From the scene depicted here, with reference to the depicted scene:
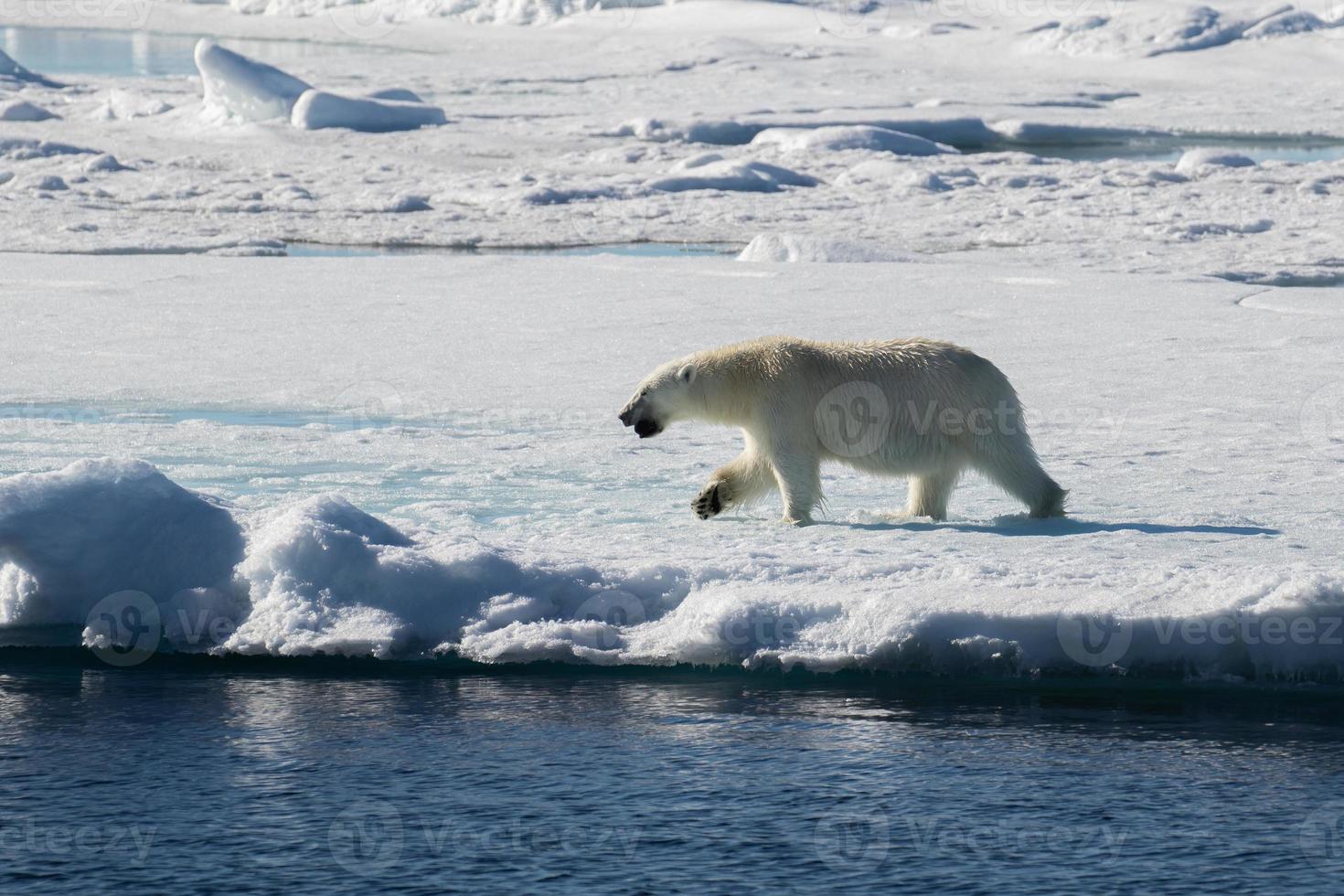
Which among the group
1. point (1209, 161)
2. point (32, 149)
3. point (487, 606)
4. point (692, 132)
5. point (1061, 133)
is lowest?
point (487, 606)

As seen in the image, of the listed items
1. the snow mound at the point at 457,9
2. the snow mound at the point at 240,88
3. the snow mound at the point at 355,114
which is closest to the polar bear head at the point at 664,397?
the snow mound at the point at 355,114

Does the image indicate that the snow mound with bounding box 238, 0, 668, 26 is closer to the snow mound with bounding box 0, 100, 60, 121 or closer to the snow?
the snow

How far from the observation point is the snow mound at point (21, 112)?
22984 millimetres

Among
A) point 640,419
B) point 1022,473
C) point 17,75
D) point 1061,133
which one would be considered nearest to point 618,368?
point 640,419

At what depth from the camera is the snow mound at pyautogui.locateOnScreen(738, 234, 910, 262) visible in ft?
40.4

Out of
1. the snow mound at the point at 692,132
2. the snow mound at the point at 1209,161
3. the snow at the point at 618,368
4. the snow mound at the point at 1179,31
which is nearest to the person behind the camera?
the snow at the point at 618,368

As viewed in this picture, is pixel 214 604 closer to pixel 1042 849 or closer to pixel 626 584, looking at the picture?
pixel 626 584

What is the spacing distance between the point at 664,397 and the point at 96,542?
177cm

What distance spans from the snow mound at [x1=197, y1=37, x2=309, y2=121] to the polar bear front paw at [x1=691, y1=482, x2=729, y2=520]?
1897 cm

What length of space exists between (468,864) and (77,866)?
28.4 inches

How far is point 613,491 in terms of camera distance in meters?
5.62

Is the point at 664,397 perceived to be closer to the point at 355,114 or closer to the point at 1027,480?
the point at 1027,480

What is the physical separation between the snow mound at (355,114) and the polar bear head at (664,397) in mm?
18422

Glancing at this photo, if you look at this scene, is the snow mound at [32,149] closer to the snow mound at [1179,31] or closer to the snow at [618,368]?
the snow at [618,368]
